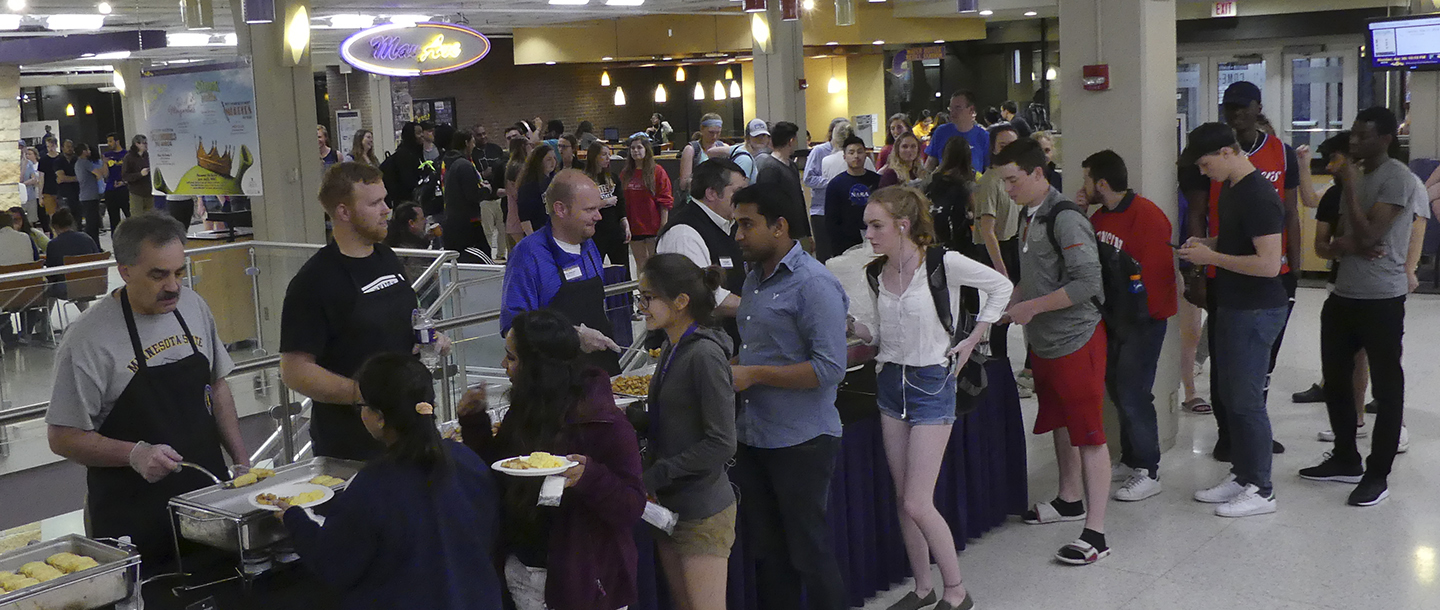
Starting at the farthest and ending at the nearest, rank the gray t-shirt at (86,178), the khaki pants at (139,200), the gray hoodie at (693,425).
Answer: the gray t-shirt at (86,178) < the khaki pants at (139,200) < the gray hoodie at (693,425)

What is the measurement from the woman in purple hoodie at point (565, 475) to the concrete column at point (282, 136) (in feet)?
22.7

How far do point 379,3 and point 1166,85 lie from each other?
12.1 metres

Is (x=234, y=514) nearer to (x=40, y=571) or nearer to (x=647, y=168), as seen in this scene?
(x=40, y=571)

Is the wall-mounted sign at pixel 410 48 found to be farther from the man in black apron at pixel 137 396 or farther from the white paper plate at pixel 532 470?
the white paper plate at pixel 532 470

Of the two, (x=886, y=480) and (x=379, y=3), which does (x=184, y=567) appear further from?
(x=379, y=3)

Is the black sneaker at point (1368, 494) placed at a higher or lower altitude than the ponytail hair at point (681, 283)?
lower

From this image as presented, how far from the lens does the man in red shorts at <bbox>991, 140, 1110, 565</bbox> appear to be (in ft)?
15.6

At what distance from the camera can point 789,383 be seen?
3631mm

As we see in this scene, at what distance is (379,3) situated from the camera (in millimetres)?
15922

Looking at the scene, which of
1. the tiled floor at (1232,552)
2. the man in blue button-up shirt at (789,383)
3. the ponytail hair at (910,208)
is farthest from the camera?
the tiled floor at (1232,552)

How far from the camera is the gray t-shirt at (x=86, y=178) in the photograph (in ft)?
68.8

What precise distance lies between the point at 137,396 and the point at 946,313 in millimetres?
2439

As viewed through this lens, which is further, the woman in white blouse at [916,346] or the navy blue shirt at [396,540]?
the woman in white blouse at [916,346]

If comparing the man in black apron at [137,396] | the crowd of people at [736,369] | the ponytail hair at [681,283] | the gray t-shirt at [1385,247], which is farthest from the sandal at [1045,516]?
the man in black apron at [137,396]
